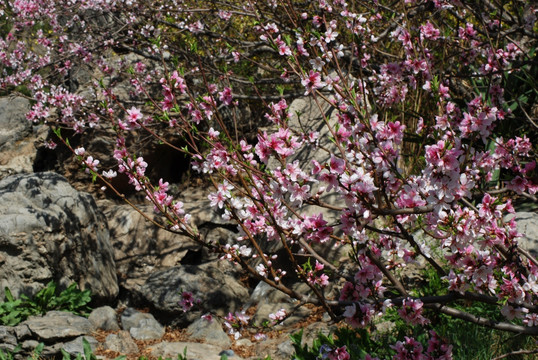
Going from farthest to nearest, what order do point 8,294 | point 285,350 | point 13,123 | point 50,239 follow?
point 13,123 < point 50,239 < point 8,294 < point 285,350

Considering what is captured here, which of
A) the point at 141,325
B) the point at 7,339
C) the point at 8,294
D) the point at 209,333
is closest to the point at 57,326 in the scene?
the point at 7,339

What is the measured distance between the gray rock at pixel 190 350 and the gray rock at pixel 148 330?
1.52 ft

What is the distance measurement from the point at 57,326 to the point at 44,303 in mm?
582

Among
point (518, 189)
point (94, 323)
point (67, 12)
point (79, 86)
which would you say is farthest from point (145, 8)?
point (518, 189)

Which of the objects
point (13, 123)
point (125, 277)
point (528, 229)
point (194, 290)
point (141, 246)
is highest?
point (528, 229)

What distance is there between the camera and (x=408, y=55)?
11.2ft

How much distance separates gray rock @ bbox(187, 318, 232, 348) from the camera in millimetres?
5812

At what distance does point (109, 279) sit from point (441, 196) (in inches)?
228

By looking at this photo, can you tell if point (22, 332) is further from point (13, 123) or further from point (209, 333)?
Result: point (13, 123)

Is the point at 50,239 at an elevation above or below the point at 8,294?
above

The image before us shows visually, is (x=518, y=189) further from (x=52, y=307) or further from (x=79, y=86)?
(x=79, y=86)

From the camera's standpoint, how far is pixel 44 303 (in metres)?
5.63

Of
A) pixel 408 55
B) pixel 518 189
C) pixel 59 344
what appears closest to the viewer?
pixel 518 189

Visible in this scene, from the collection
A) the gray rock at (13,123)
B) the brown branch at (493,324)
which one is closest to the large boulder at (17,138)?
the gray rock at (13,123)
